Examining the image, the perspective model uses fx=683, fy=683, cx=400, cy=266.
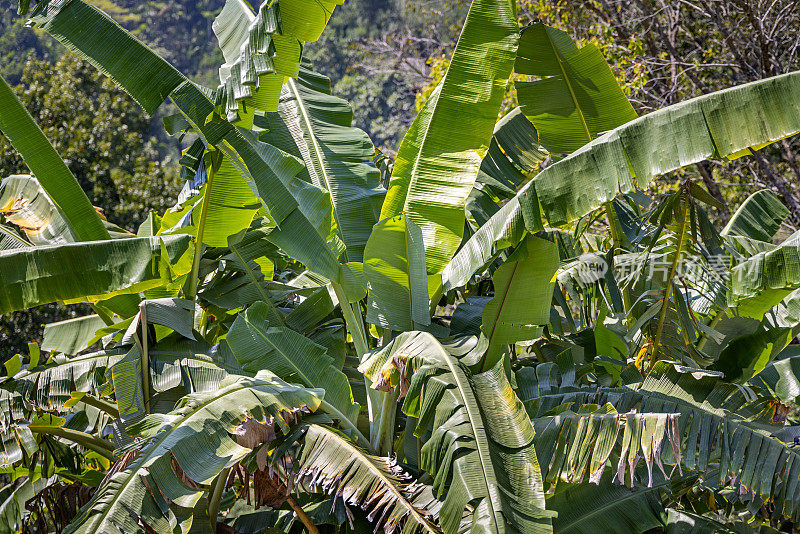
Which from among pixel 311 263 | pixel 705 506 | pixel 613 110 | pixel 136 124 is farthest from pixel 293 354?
pixel 136 124

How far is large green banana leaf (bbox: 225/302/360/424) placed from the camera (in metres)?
3.61

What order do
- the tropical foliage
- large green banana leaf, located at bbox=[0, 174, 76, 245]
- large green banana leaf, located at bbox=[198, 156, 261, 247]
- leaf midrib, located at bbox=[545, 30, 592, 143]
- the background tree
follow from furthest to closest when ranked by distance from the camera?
1. the background tree
2. large green banana leaf, located at bbox=[0, 174, 76, 245]
3. leaf midrib, located at bbox=[545, 30, 592, 143]
4. large green banana leaf, located at bbox=[198, 156, 261, 247]
5. the tropical foliage

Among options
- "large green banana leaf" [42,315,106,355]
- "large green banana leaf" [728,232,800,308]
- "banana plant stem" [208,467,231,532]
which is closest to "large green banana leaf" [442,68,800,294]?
"large green banana leaf" [728,232,800,308]

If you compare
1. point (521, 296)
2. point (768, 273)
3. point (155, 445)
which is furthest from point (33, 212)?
point (768, 273)

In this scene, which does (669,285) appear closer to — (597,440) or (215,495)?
(597,440)

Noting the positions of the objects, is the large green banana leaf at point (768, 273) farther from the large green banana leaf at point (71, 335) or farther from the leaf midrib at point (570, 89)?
the large green banana leaf at point (71, 335)

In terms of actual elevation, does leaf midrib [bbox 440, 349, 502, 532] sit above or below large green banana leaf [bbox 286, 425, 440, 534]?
above

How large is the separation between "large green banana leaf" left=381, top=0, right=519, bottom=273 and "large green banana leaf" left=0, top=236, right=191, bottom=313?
1307 mm

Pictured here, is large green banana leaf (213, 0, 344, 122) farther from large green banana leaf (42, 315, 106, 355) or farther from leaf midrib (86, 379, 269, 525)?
large green banana leaf (42, 315, 106, 355)

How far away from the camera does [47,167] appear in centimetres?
404

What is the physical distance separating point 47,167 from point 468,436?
299cm

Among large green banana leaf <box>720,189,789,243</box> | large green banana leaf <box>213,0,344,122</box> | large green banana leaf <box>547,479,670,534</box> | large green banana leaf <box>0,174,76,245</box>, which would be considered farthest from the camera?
large green banana leaf <box>720,189,789,243</box>

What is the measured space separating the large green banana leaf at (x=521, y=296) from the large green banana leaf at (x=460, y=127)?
14.8 inches

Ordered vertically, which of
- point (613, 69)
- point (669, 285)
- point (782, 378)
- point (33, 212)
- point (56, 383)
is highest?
point (613, 69)
